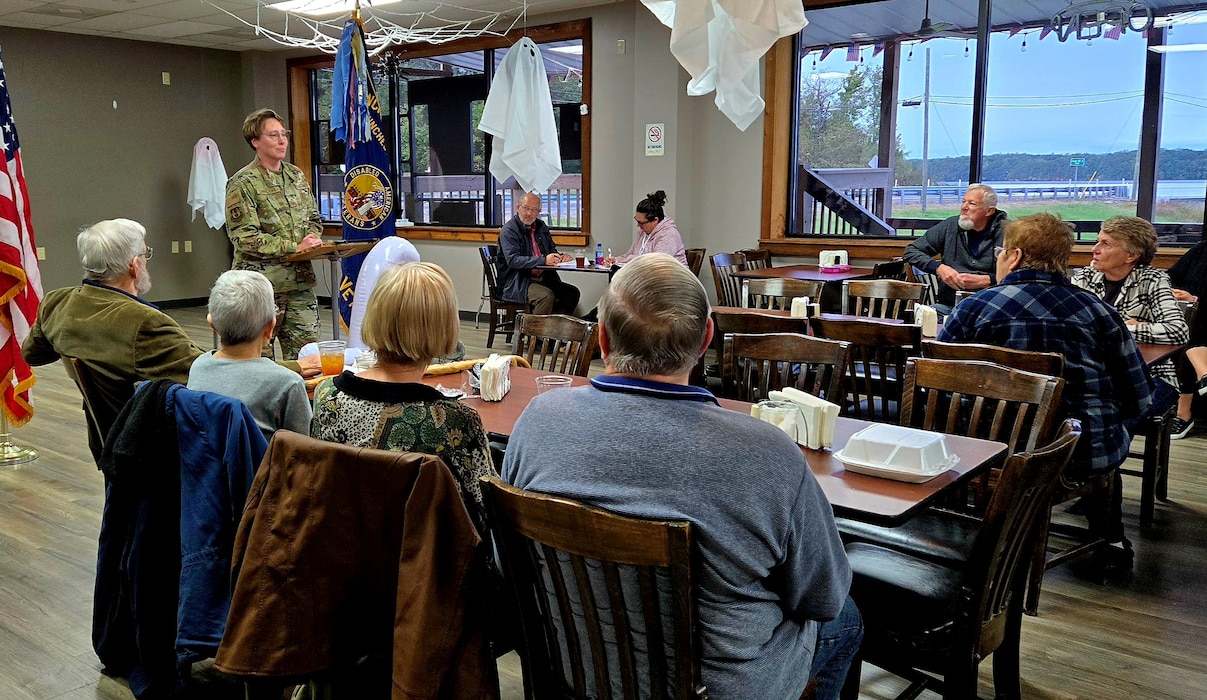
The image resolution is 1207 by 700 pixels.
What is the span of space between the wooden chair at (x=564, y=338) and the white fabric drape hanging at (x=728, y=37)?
3.20ft

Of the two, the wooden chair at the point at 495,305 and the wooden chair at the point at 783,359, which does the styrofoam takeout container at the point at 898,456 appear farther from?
the wooden chair at the point at 495,305

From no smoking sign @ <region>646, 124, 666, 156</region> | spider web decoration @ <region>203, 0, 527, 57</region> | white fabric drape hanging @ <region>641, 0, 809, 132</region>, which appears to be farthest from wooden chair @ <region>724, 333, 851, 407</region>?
spider web decoration @ <region>203, 0, 527, 57</region>

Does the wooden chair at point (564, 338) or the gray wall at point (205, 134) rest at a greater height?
the gray wall at point (205, 134)

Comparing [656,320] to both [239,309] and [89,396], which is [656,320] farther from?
[89,396]

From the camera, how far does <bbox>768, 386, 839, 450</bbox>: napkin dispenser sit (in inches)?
85.2

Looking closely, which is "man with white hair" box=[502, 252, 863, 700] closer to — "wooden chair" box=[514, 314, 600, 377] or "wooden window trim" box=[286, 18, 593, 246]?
"wooden chair" box=[514, 314, 600, 377]

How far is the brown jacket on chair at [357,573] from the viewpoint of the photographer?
5.02 feet

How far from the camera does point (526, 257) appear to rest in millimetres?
7188

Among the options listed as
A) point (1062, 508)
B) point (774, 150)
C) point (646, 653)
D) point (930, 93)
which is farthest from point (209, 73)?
point (646, 653)

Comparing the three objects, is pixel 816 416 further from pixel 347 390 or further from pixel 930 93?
pixel 930 93

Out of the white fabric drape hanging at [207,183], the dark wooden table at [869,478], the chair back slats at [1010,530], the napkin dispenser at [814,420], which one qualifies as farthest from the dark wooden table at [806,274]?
the white fabric drape hanging at [207,183]

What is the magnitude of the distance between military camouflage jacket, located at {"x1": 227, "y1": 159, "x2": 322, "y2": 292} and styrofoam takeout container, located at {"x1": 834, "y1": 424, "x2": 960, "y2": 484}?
3.15m

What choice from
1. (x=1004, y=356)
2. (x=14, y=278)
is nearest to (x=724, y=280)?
(x=1004, y=356)

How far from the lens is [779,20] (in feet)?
9.70
